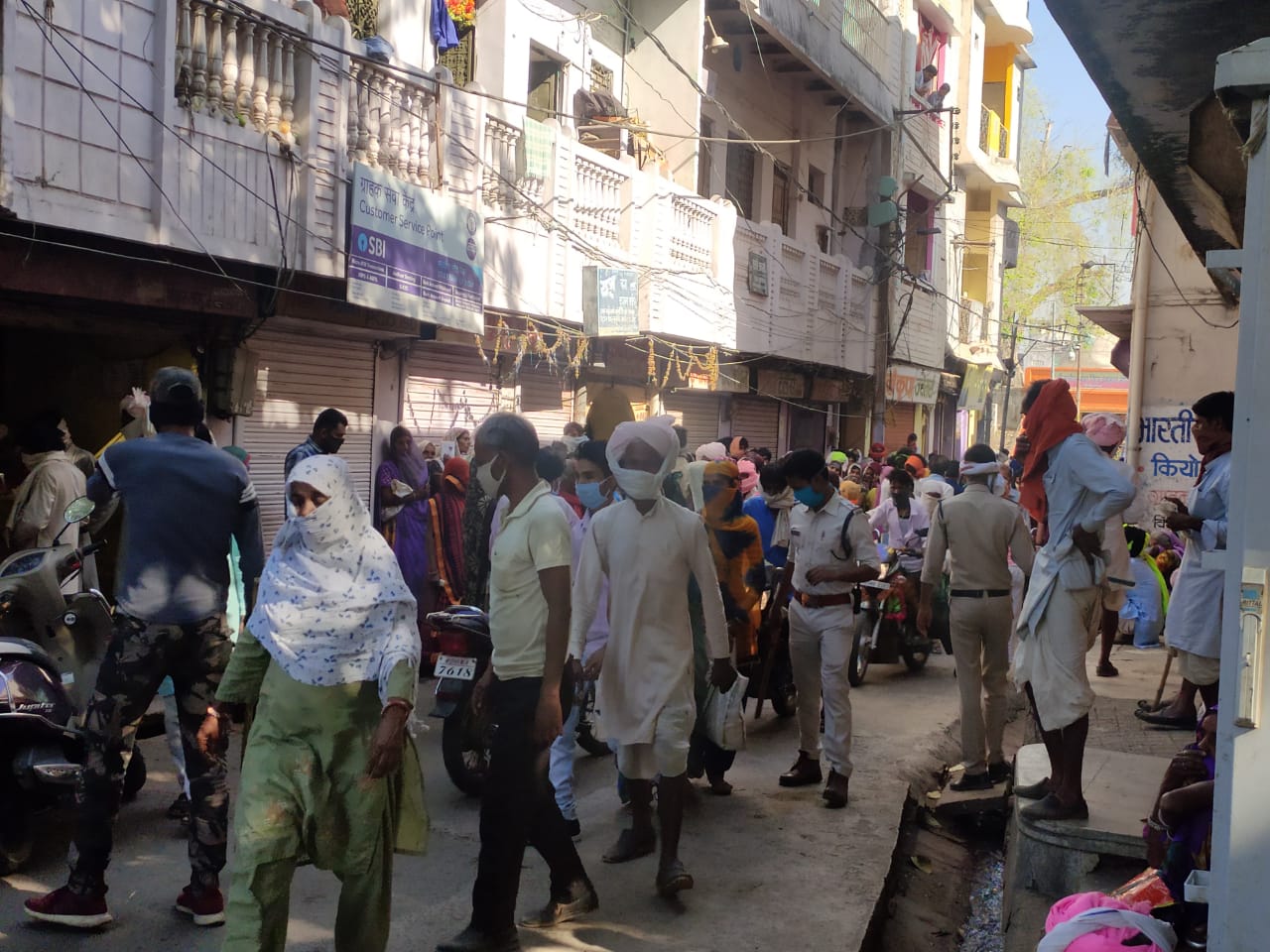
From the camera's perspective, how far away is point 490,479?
179 inches

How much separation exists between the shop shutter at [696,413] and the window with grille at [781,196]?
3.57 m

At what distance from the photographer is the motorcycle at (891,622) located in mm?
10102

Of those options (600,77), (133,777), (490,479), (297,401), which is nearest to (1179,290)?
(600,77)

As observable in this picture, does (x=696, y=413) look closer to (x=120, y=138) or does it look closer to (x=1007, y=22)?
(x=120, y=138)

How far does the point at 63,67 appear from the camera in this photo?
727 cm

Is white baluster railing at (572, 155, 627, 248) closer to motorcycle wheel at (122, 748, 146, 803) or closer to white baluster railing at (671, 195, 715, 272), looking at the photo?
white baluster railing at (671, 195, 715, 272)

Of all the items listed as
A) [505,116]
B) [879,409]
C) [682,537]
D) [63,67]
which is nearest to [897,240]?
[879,409]

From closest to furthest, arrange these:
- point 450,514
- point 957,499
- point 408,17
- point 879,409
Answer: point 957,499
point 450,514
point 408,17
point 879,409

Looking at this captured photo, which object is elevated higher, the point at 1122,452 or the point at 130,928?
the point at 1122,452

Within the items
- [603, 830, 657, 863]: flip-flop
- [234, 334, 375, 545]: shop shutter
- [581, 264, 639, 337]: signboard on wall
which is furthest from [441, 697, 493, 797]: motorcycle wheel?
[581, 264, 639, 337]: signboard on wall

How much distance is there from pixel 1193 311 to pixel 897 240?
34.4 ft

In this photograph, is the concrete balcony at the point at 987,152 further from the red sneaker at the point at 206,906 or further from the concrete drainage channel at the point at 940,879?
the red sneaker at the point at 206,906

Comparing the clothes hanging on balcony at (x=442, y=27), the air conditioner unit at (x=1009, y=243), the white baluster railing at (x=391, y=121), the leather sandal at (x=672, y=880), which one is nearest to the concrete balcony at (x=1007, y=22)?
the air conditioner unit at (x=1009, y=243)

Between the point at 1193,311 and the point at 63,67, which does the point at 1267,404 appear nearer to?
the point at 63,67
